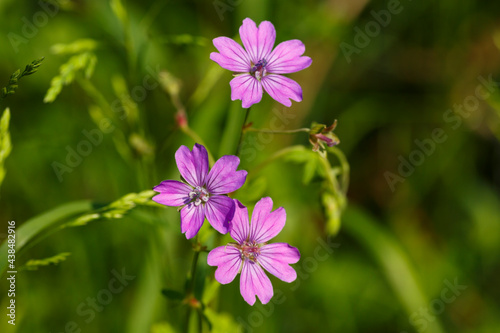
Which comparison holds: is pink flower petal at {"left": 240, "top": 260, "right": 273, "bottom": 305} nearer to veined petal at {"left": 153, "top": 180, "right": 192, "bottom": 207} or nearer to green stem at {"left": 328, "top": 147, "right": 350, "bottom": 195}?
veined petal at {"left": 153, "top": 180, "right": 192, "bottom": 207}

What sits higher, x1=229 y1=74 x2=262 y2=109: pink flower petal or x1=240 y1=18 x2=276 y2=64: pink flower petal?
x1=240 y1=18 x2=276 y2=64: pink flower petal

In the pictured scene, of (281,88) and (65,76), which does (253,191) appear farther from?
(65,76)

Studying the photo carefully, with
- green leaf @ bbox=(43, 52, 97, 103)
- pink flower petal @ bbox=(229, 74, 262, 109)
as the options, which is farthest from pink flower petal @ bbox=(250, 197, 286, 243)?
green leaf @ bbox=(43, 52, 97, 103)

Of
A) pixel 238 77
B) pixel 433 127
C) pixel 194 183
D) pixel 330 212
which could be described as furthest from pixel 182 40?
pixel 433 127

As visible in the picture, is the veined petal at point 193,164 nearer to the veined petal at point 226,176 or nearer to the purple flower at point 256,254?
the veined petal at point 226,176

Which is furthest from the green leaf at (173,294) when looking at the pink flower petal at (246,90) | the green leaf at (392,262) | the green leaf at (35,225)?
the green leaf at (392,262)

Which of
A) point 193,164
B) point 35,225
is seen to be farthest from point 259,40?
point 35,225
